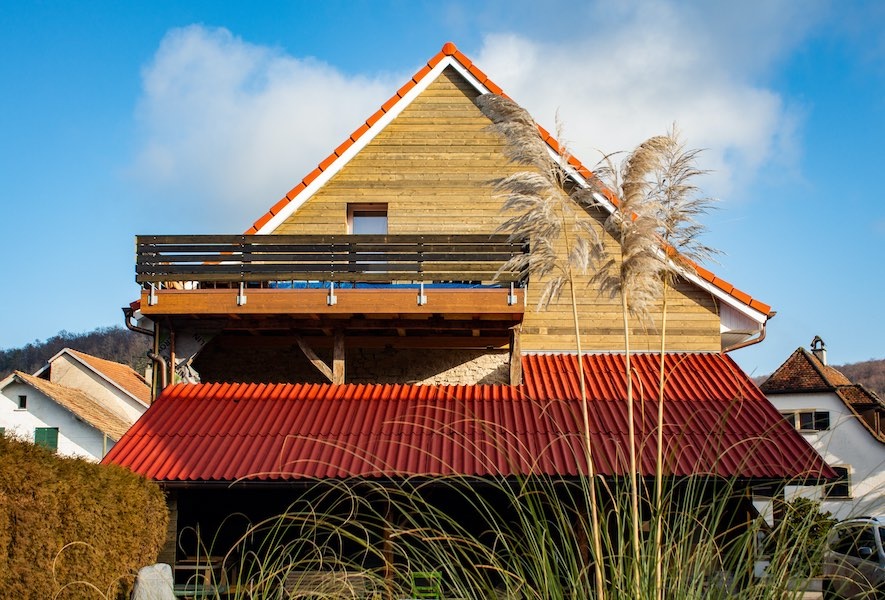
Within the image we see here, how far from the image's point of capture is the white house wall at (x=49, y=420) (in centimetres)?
4081

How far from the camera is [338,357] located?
1399cm

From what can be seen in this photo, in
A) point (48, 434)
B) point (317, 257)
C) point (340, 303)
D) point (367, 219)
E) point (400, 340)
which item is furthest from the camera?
point (48, 434)

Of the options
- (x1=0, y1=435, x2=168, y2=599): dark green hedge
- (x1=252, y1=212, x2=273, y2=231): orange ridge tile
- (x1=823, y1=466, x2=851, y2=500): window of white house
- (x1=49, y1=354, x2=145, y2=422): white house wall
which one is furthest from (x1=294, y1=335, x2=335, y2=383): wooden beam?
(x1=49, y1=354, x2=145, y2=422): white house wall

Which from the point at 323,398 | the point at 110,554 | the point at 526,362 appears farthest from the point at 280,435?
the point at 526,362

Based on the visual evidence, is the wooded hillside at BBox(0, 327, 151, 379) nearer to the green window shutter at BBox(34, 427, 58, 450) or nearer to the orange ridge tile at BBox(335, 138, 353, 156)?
the green window shutter at BBox(34, 427, 58, 450)

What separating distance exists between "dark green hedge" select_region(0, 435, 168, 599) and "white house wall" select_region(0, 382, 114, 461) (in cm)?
3283

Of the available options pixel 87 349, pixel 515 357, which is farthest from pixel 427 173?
pixel 87 349

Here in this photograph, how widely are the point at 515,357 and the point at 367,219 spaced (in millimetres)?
4115

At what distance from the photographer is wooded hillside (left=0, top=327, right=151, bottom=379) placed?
70.1 meters

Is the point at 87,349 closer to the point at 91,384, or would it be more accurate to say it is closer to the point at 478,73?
the point at 91,384

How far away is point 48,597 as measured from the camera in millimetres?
7355

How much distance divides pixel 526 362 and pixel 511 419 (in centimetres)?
248

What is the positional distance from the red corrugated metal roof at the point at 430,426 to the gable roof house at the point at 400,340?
0.13 ft

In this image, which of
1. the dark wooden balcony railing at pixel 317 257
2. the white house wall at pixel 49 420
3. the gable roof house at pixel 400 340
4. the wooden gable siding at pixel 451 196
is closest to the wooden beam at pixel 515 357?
the gable roof house at pixel 400 340
